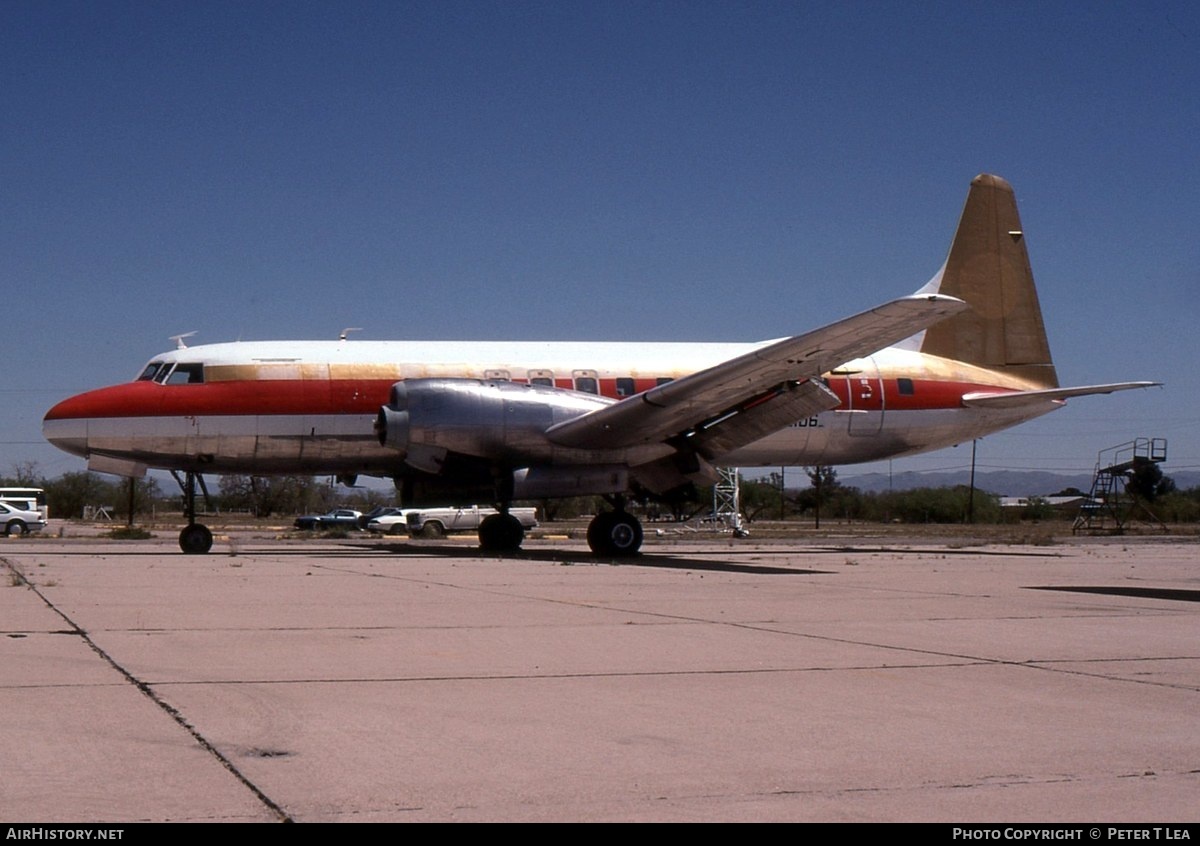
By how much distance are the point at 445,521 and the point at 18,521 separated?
1770 centimetres

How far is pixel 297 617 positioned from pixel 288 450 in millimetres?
12907

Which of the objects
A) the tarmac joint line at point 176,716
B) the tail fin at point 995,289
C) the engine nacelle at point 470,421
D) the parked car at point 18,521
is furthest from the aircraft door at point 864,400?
the parked car at point 18,521

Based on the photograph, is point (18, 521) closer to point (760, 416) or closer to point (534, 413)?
point (534, 413)

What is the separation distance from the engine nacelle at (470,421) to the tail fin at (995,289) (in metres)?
10.6

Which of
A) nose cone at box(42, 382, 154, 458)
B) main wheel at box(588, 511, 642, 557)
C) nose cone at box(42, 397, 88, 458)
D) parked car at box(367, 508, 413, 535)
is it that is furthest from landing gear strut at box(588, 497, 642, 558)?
parked car at box(367, 508, 413, 535)

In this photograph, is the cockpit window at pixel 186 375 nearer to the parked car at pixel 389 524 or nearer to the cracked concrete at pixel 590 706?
the cracked concrete at pixel 590 706

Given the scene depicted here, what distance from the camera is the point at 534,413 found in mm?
21078

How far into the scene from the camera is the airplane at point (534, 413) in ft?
67.8

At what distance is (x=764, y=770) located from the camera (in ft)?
16.6

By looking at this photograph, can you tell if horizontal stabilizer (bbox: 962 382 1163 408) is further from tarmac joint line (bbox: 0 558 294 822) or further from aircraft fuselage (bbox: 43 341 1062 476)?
tarmac joint line (bbox: 0 558 294 822)

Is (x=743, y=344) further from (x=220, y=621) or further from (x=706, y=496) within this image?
(x=706, y=496)

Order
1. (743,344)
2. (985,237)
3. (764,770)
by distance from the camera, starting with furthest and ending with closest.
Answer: (985,237) → (743,344) → (764,770)

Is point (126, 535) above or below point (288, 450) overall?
below

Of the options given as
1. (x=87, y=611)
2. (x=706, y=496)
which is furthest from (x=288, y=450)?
(x=706, y=496)
